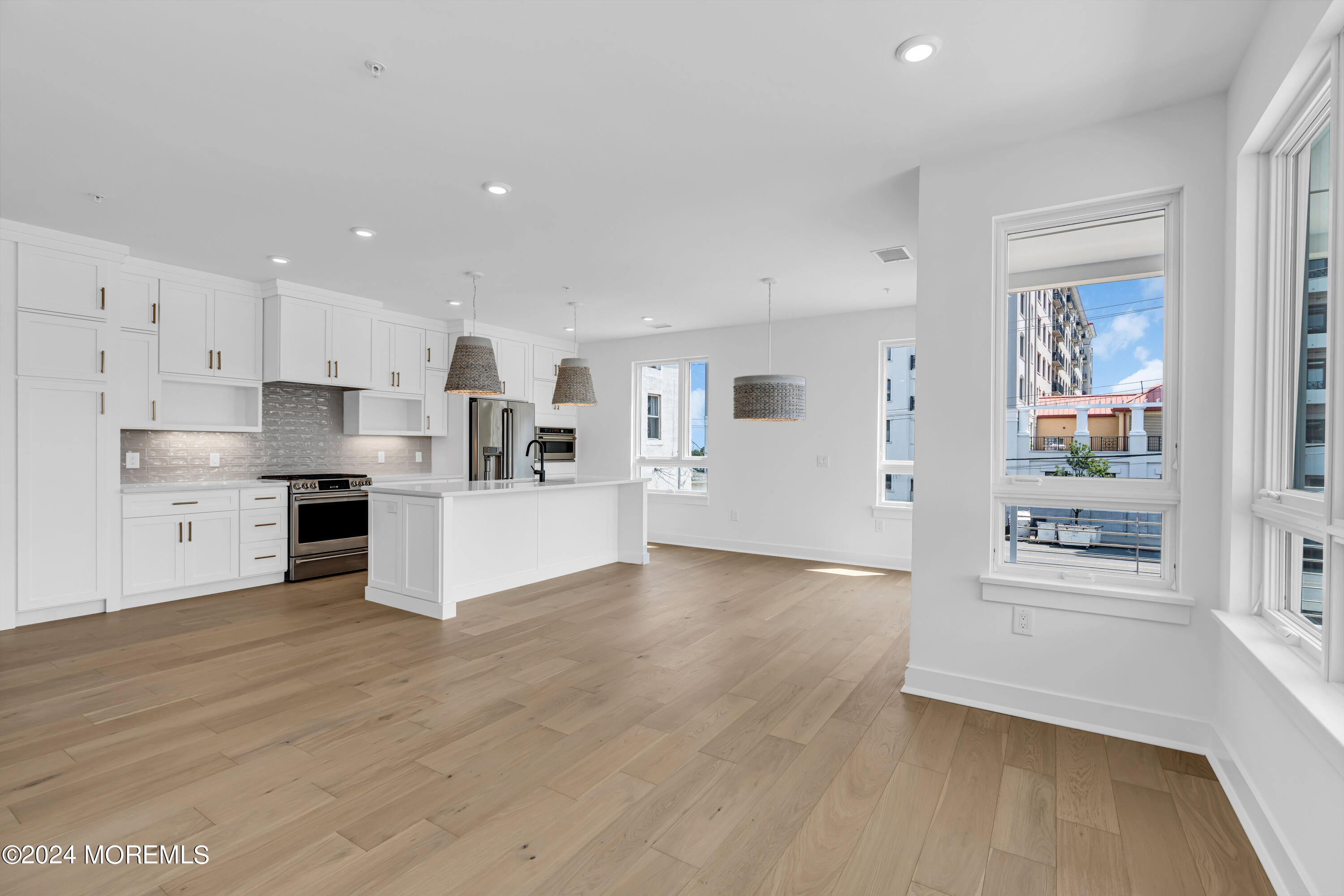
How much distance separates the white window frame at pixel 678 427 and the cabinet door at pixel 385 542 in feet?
11.9

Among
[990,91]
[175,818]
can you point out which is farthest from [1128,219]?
[175,818]

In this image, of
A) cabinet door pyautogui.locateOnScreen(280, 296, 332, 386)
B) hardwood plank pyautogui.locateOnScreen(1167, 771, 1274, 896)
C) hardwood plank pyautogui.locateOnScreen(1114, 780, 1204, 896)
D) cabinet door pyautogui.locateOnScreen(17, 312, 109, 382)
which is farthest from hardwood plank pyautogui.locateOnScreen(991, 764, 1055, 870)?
cabinet door pyautogui.locateOnScreen(280, 296, 332, 386)

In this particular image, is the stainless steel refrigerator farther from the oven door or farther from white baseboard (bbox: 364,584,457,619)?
white baseboard (bbox: 364,584,457,619)

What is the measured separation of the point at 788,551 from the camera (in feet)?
22.1

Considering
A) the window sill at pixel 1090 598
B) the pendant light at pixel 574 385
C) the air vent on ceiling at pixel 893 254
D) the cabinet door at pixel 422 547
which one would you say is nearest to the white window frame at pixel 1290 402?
the window sill at pixel 1090 598

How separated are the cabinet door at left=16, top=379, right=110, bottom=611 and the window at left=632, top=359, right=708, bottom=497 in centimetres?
501

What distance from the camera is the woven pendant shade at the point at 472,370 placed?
456 centimetres

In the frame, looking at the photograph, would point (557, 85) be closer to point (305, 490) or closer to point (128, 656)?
point (128, 656)

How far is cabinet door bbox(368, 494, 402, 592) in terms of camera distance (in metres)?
4.52

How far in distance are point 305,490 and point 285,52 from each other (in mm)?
4036

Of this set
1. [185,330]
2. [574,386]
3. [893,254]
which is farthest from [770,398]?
[185,330]

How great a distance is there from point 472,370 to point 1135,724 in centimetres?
424

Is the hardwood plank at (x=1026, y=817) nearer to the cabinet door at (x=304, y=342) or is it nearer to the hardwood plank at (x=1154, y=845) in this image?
the hardwood plank at (x=1154, y=845)

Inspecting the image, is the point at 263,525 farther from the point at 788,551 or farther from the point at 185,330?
the point at 788,551
